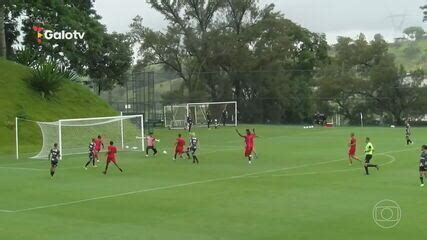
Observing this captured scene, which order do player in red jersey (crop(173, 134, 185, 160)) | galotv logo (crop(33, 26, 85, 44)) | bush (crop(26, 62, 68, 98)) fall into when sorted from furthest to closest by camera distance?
galotv logo (crop(33, 26, 85, 44)) < bush (crop(26, 62, 68, 98)) < player in red jersey (crop(173, 134, 185, 160))

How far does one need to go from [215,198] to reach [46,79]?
37241 millimetres

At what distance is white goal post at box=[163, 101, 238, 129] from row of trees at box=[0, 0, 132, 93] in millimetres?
7079

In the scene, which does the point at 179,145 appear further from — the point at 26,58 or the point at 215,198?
the point at 26,58

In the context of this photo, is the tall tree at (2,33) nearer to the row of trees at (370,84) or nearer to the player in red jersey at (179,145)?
the player in red jersey at (179,145)

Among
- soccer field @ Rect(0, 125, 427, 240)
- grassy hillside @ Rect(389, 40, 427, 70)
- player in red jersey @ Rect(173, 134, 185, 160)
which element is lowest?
soccer field @ Rect(0, 125, 427, 240)

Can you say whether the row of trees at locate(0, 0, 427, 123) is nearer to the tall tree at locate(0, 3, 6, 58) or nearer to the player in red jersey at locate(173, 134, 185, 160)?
the tall tree at locate(0, 3, 6, 58)

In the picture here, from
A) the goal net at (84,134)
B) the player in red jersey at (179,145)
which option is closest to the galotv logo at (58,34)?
the goal net at (84,134)

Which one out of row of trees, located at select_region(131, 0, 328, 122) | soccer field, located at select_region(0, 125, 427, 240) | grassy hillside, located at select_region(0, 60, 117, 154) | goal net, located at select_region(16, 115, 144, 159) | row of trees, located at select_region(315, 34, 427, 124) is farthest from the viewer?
row of trees, located at select_region(131, 0, 328, 122)

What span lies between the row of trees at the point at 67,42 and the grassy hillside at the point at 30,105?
274cm

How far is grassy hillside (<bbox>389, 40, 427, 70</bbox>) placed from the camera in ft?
304

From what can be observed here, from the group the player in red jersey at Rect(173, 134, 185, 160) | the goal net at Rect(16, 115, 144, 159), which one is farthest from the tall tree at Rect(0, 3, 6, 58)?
the player in red jersey at Rect(173, 134, 185, 160)

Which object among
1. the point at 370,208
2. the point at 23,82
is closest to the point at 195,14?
the point at 23,82

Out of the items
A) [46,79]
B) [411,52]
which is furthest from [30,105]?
[411,52]

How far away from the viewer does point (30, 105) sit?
54500mm
